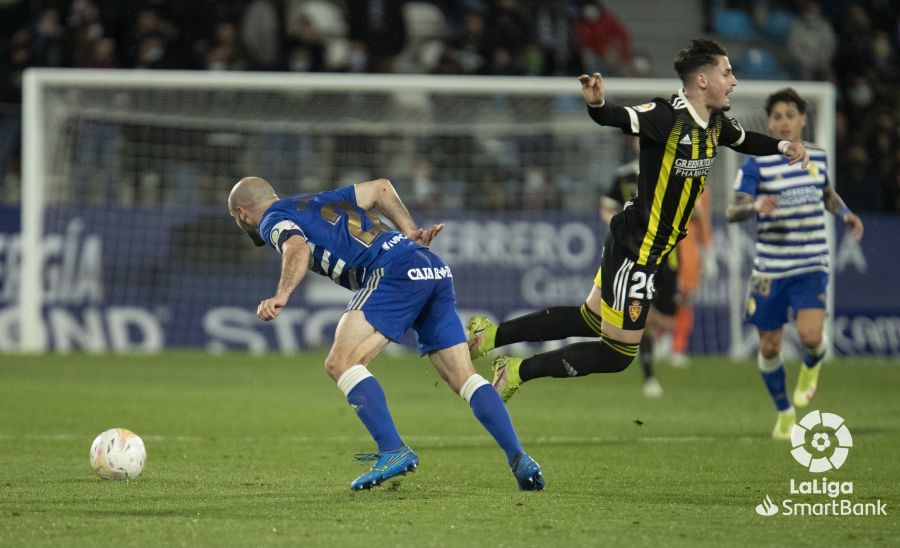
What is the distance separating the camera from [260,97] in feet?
60.3

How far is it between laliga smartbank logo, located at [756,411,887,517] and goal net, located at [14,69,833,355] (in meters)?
6.86

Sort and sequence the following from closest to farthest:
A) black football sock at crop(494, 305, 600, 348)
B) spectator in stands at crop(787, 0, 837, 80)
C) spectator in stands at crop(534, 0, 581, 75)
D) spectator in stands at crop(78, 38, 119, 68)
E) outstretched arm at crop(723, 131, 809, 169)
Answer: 1. outstretched arm at crop(723, 131, 809, 169)
2. black football sock at crop(494, 305, 600, 348)
3. spectator in stands at crop(78, 38, 119, 68)
4. spectator in stands at crop(534, 0, 581, 75)
5. spectator in stands at crop(787, 0, 837, 80)

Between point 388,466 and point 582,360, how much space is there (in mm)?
1571

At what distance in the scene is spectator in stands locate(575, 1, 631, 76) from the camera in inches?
834

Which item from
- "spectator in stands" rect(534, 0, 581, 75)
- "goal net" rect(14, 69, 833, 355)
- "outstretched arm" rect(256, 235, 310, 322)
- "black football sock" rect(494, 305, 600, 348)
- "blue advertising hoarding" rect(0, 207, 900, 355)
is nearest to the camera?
"outstretched arm" rect(256, 235, 310, 322)

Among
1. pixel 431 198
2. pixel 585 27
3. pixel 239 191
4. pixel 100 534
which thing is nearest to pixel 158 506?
pixel 100 534

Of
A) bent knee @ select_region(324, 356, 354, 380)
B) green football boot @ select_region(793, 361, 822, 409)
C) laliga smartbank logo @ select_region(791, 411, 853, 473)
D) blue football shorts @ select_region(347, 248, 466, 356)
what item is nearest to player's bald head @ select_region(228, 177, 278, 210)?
blue football shorts @ select_region(347, 248, 466, 356)

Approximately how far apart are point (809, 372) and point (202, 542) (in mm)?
5786

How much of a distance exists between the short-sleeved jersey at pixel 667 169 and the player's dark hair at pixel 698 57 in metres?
0.13

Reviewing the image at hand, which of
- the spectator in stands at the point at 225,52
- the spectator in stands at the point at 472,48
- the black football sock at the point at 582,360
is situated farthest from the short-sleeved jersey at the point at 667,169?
the spectator in stands at the point at 472,48

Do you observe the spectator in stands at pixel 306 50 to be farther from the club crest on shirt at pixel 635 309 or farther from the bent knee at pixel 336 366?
the bent knee at pixel 336 366

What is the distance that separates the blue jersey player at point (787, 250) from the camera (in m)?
9.41

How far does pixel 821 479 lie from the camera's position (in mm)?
7246

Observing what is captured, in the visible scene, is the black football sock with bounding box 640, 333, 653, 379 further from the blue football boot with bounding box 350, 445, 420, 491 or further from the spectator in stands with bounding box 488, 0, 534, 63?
the spectator in stands with bounding box 488, 0, 534, 63
